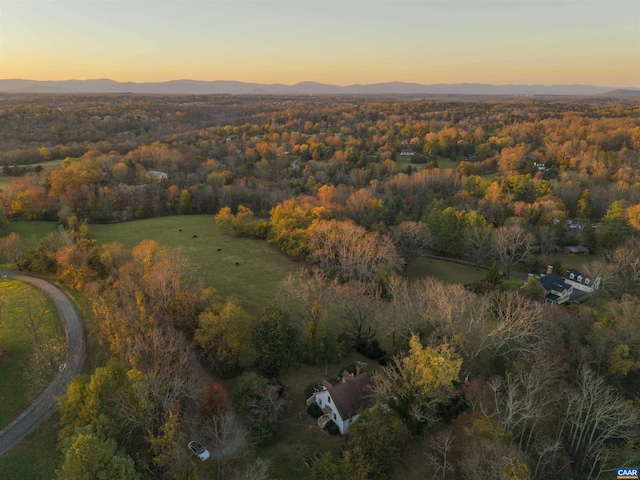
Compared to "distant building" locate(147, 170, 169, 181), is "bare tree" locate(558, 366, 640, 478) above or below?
below

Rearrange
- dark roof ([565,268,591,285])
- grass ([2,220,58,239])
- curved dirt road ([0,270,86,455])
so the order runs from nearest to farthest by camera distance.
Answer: curved dirt road ([0,270,86,455]) < dark roof ([565,268,591,285]) < grass ([2,220,58,239])

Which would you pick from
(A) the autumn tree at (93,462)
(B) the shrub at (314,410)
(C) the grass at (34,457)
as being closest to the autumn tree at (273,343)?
(B) the shrub at (314,410)

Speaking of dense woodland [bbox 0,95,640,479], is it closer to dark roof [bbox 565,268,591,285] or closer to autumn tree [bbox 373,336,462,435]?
autumn tree [bbox 373,336,462,435]

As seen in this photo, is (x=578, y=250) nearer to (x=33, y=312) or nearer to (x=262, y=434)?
(x=262, y=434)

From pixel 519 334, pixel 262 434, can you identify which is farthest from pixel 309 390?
pixel 519 334

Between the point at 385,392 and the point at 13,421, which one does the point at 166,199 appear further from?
the point at 385,392

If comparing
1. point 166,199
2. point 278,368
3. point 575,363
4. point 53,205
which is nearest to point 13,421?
point 278,368

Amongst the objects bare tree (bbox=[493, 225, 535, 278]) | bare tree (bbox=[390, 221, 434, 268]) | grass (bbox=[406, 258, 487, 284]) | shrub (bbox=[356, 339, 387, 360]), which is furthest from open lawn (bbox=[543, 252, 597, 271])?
shrub (bbox=[356, 339, 387, 360])

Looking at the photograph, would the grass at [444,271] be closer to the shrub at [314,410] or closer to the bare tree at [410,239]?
the bare tree at [410,239]
